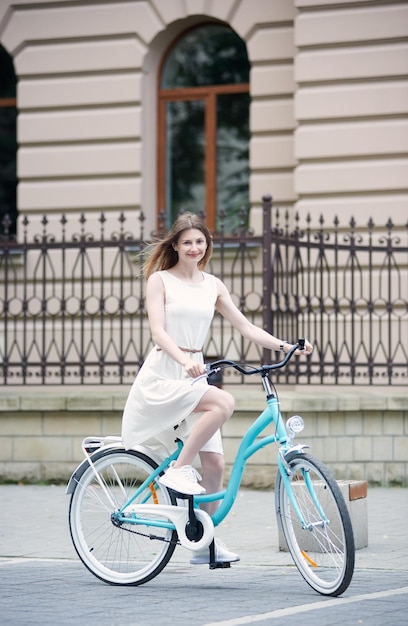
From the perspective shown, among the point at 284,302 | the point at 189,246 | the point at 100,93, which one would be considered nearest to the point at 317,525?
the point at 189,246

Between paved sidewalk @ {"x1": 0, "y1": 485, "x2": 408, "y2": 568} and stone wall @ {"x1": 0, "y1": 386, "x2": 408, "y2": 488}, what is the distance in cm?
26

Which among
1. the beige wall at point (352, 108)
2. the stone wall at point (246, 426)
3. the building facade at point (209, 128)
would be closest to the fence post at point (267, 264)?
the stone wall at point (246, 426)

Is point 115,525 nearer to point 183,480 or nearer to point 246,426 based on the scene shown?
point 183,480

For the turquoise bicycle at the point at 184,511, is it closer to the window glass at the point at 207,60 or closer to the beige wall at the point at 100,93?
the beige wall at the point at 100,93

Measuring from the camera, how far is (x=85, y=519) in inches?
273

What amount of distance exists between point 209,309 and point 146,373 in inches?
17.8

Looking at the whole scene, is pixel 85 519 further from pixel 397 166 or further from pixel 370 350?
pixel 397 166

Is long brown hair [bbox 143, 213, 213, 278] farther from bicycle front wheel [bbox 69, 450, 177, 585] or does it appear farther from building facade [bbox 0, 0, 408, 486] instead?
building facade [bbox 0, 0, 408, 486]

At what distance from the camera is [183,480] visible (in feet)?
21.6

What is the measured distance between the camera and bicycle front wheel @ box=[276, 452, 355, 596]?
6.08m

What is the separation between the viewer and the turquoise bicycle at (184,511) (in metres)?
6.22

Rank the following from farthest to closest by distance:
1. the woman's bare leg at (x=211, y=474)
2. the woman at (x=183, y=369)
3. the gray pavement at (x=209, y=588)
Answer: the woman's bare leg at (x=211, y=474) < the woman at (x=183, y=369) < the gray pavement at (x=209, y=588)

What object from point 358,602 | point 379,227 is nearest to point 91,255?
point 379,227

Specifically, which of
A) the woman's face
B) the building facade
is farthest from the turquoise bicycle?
the building facade
